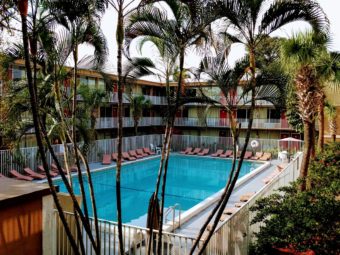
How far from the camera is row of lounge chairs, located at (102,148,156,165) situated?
79.8ft

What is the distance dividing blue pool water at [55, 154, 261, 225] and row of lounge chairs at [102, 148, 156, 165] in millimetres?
893

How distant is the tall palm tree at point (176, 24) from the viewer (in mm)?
5492

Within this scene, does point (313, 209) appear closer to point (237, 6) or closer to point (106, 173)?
point (237, 6)

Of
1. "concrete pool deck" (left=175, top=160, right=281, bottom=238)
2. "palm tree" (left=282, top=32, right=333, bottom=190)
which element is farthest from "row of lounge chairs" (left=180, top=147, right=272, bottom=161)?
"palm tree" (left=282, top=32, right=333, bottom=190)

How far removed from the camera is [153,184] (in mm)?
20547

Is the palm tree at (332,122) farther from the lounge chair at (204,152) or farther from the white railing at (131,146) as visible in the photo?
the lounge chair at (204,152)

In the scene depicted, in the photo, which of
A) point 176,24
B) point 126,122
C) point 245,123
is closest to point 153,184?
point 126,122

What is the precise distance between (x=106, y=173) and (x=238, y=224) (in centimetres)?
1586

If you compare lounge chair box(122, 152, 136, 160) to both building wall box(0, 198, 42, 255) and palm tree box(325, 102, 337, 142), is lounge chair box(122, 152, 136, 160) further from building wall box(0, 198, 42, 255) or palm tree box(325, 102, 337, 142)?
building wall box(0, 198, 42, 255)

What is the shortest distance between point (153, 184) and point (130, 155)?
7.05 meters

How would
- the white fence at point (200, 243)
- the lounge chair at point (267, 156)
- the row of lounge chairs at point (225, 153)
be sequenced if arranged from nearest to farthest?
1. the white fence at point (200, 243)
2. the lounge chair at point (267, 156)
3. the row of lounge chairs at point (225, 153)

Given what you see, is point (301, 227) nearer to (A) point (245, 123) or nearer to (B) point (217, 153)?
(B) point (217, 153)

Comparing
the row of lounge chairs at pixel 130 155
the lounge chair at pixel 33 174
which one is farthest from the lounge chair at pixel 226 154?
the lounge chair at pixel 33 174

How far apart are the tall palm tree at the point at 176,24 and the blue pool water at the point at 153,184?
8.40m
